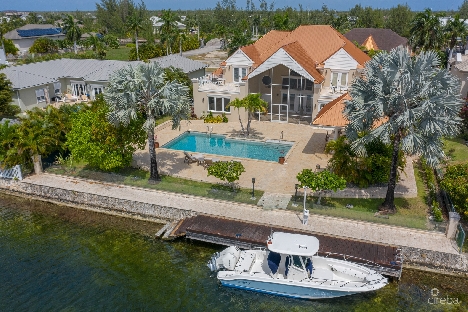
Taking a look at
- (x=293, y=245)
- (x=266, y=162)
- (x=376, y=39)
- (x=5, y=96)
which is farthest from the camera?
(x=376, y=39)

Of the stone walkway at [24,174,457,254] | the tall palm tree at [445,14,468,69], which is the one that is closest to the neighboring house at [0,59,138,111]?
the stone walkway at [24,174,457,254]

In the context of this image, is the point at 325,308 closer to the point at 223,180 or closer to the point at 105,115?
the point at 223,180

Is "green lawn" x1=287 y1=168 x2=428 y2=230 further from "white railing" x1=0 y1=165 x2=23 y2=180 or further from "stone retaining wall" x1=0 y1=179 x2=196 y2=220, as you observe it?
"white railing" x1=0 y1=165 x2=23 y2=180

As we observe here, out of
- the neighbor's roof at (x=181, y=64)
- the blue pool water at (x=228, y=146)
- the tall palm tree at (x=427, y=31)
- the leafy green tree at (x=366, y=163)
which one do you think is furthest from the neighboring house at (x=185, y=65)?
the tall palm tree at (x=427, y=31)

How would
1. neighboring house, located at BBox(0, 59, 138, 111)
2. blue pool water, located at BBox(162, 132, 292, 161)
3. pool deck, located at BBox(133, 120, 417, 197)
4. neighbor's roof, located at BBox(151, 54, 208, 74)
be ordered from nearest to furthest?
pool deck, located at BBox(133, 120, 417, 197)
blue pool water, located at BBox(162, 132, 292, 161)
neighboring house, located at BBox(0, 59, 138, 111)
neighbor's roof, located at BBox(151, 54, 208, 74)

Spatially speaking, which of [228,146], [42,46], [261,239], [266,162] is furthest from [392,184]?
[42,46]

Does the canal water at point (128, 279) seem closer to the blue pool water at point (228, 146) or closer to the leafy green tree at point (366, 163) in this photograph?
the leafy green tree at point (366, 163)

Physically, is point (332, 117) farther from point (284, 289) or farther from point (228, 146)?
point (284, 289)
